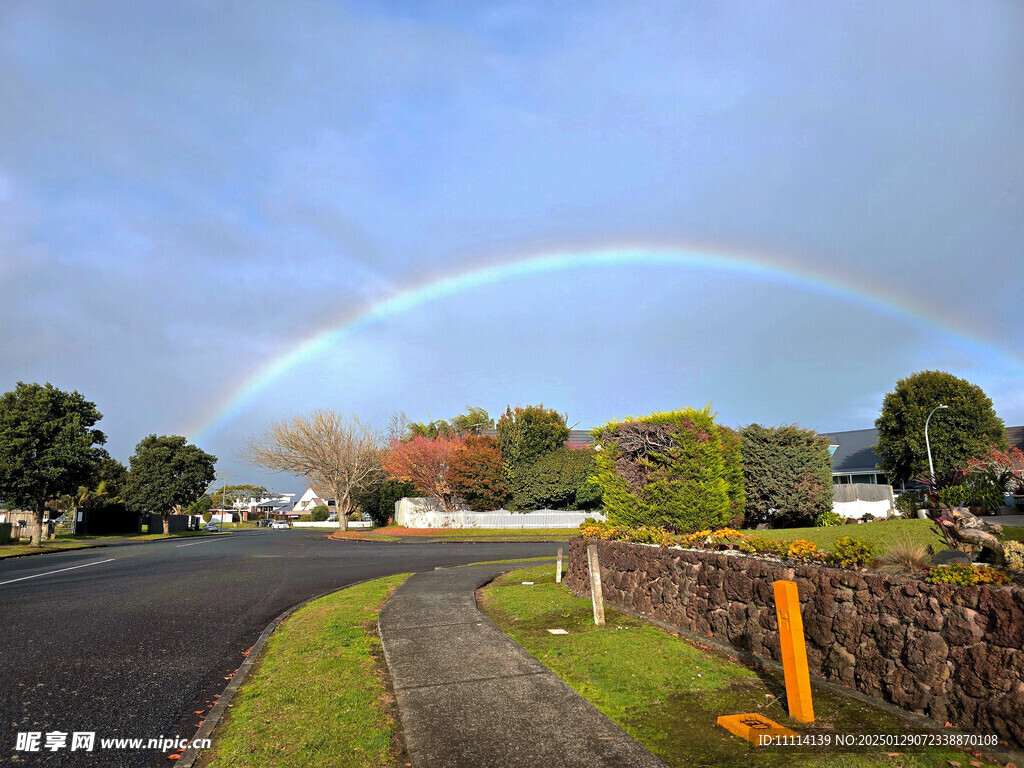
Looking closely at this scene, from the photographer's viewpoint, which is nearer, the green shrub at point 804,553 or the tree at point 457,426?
the green shrub at point 804,553

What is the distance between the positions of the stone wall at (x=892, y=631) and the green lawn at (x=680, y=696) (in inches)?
14.1

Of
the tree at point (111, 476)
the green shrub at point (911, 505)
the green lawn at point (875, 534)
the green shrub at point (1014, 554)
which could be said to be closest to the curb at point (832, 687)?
the green shrub at point (1014, 554)

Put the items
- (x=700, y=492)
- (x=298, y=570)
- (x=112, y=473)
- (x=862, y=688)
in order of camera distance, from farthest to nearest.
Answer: (x=112, y=473), (x=298, y=570), (x=700, y=492), (x=862, y=688)

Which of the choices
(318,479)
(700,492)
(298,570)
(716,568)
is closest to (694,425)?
(700,492)

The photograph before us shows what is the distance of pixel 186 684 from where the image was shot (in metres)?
6.77

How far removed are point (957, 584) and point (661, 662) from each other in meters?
3.31

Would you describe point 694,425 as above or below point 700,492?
above

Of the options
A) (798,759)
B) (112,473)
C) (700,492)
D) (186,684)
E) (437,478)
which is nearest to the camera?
(798,759)

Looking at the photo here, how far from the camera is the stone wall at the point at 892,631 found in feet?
15.7

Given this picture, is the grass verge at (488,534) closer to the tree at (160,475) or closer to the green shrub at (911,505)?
the green shrub at (911,505)

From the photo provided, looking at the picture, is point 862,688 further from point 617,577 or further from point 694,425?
point 694,425

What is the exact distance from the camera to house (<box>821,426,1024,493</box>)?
5381 cm

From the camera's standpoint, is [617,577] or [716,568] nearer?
[716,568]

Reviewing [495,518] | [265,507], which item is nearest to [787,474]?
[495,518]
